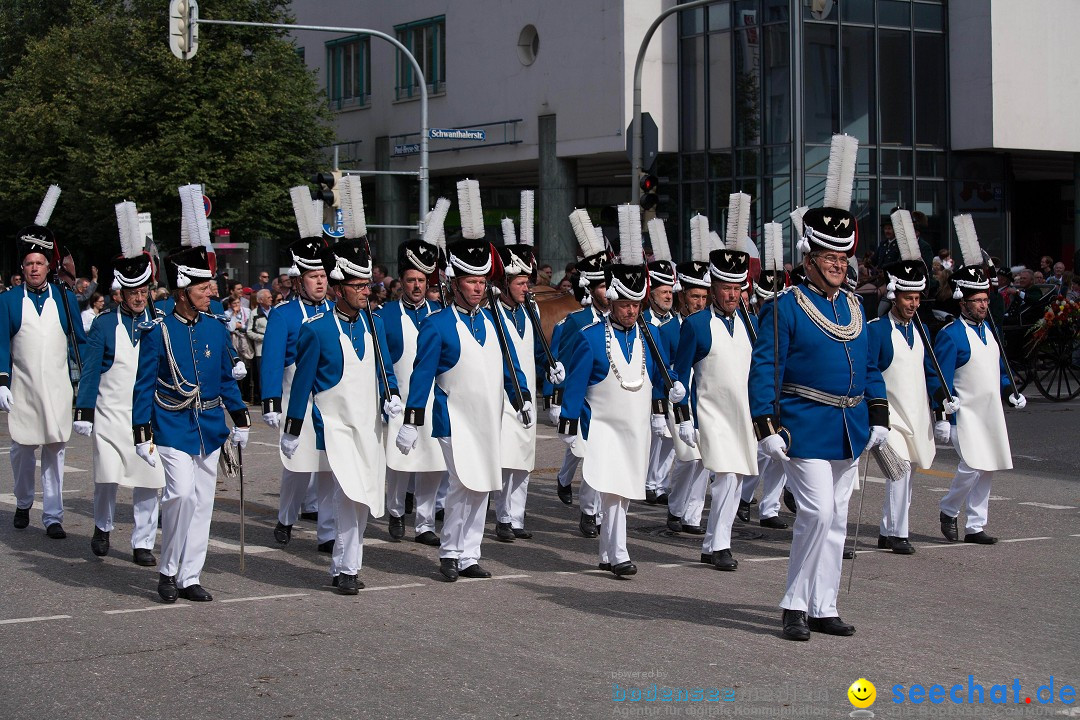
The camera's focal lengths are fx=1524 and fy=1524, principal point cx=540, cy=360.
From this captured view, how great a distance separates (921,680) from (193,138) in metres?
32.0

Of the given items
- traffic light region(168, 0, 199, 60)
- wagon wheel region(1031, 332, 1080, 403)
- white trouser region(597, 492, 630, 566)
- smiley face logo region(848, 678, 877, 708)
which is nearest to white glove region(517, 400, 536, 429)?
white trouser region(597, 492, 630, 566)

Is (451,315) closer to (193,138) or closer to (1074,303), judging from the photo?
(1074,303)

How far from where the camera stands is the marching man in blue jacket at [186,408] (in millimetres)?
8484

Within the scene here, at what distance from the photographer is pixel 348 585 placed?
28.5 feet

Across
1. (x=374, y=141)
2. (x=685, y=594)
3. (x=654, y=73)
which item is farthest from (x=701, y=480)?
(x=374, y=141)

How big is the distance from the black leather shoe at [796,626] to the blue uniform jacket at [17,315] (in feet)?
18.7

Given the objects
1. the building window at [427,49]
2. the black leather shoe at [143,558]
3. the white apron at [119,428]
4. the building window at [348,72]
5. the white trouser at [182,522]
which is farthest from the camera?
the building window at [348,72]

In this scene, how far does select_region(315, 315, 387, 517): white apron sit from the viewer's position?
29.0 ft

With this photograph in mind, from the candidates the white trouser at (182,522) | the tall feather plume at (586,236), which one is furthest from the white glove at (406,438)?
the tall feather plume at (586,236)

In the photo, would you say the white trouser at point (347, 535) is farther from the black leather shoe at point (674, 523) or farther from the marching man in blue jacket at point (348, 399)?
the black leather shoe at point (674, 523)

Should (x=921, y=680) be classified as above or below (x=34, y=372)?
below

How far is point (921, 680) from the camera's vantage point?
6.58m

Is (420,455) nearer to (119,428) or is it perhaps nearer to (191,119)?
(119,428)

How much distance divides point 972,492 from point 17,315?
7017 millimetres
